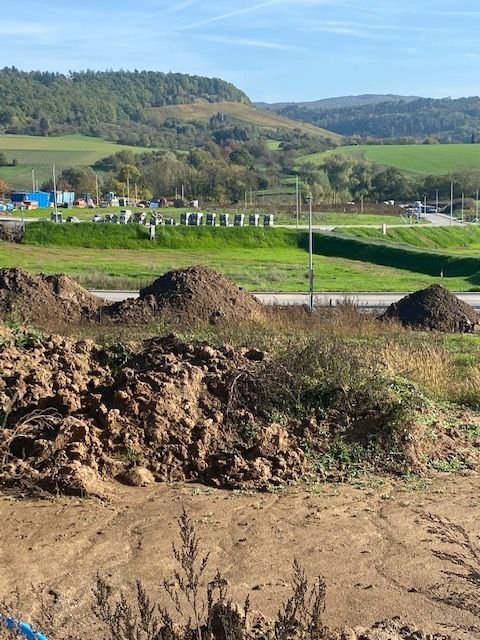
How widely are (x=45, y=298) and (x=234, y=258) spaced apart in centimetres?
3012

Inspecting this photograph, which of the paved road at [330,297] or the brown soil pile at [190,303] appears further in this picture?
the paved road at [330,297]

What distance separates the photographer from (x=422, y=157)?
13288cm

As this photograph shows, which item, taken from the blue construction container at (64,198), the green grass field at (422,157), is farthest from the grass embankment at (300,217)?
the green grass field at (422,157)

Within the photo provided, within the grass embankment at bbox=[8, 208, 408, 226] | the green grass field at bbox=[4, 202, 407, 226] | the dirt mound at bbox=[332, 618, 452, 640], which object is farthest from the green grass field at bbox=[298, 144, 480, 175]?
the dirt mound at bbox=[332, 618, 452, 640]

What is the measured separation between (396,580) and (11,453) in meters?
4.74

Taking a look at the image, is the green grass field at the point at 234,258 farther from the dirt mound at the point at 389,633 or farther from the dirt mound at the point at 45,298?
the dirt mound at the point at 389,633

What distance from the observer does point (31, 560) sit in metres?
7.08

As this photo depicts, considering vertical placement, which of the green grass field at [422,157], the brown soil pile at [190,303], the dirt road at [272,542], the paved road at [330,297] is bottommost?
the paved road at [330,297]

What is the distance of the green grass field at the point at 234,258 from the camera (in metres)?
36.9

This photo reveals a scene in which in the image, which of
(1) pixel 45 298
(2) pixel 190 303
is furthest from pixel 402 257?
(1) pixel 45 298

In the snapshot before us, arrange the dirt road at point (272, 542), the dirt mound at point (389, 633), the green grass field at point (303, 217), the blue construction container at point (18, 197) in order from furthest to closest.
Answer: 1. the blue construction container at point (18, 197)
2. the green grass field at point (303, 217)
3. the dirt road at point (272, 542)
4. the dirt mound at point (389, 633)

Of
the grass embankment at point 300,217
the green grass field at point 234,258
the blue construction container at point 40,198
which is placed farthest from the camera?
the blue construction container at point 40,198

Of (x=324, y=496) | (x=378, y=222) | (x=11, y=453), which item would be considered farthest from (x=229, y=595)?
(x=378, y=222)

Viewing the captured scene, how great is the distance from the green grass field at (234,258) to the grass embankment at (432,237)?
7.13m
